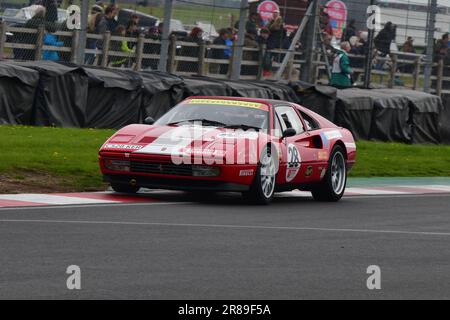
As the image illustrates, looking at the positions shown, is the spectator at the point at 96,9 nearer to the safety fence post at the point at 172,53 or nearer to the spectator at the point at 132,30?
the spectator at the point at 132,30

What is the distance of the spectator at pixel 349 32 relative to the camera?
28.0 meters

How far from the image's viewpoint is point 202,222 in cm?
1245

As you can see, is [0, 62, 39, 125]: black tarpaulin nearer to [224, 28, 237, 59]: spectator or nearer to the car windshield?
[224, 28, 237, 59]: spectator

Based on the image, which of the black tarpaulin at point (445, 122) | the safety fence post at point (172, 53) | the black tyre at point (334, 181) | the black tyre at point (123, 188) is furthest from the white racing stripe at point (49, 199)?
the black tarpaulin at point (445, 122)

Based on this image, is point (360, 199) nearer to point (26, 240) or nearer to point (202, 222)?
point (202, 222)

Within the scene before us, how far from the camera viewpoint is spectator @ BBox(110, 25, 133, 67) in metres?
25.2

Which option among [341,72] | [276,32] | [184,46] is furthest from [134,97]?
[341,72]

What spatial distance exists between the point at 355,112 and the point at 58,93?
769cm

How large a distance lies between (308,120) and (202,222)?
442 centimetres

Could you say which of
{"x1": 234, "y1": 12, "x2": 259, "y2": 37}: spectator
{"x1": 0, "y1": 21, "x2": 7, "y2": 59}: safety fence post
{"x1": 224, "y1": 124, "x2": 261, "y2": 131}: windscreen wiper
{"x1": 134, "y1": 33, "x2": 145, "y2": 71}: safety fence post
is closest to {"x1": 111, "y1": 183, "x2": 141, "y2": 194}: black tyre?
{"x1": 224, "y1": 124, "x2": 261, "y2": 131}: windscreen wiper

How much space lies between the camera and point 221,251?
33.7 feet

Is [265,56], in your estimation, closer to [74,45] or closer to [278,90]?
[278,90]

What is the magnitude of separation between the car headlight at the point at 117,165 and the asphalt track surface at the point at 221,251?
59 centimetres
